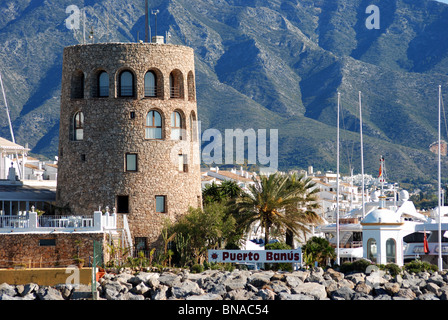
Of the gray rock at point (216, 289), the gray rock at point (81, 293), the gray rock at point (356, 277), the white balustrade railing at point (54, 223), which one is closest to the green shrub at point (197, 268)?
the white balustrade railing at point (54, 223)

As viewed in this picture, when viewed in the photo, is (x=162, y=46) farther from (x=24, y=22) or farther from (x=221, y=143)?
(x=24, y=22)

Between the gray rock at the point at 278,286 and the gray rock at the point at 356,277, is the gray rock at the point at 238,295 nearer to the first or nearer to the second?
the gray rock at the point at 278,286

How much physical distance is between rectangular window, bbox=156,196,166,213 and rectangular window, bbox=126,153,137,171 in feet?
7.61

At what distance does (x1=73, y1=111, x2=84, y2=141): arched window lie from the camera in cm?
5388

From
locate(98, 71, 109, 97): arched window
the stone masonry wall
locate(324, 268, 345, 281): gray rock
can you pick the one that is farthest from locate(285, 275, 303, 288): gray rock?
locate(98, 71, 109, 97): arched window

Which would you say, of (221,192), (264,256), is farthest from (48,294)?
(221,192)

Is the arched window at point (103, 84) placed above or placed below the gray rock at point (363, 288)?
above

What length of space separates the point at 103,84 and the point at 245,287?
57.6ft

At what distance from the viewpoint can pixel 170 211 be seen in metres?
53.9

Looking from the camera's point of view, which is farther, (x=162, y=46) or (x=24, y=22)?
(x=24, y=22)

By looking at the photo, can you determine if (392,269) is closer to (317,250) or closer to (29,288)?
(317,250)

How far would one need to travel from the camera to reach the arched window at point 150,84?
53.5 metres
